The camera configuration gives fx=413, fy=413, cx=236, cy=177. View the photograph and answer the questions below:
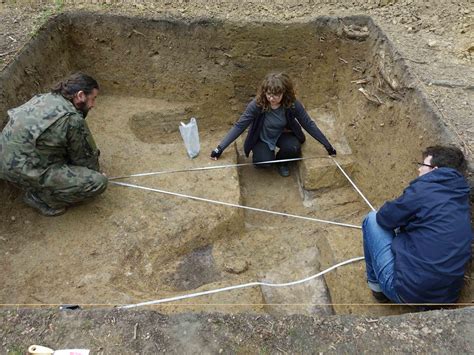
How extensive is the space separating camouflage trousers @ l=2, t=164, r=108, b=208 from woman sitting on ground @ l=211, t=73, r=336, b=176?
4.99ft

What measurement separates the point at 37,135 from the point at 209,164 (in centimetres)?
200

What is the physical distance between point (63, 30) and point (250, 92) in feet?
8.79

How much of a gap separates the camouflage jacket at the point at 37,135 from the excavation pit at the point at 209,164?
57cm

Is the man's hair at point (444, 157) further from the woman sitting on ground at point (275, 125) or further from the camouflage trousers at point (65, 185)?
the camouflage trousers at point (65, 185)

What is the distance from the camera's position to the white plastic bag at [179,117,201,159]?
4.94 meters

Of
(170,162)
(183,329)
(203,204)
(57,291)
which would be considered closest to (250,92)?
(170,162)

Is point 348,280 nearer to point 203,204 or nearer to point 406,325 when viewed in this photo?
point 406,325

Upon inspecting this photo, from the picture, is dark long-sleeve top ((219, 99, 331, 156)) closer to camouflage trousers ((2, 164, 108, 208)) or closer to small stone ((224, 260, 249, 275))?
small stone ((224, 260, 249, 275))

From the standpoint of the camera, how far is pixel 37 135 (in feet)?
12.0

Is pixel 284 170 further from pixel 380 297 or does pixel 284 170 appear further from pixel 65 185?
pixel 65 185

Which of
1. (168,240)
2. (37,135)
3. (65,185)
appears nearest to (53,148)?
(37,135)

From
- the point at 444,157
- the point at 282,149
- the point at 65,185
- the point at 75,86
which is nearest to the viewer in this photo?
the point at 444,157

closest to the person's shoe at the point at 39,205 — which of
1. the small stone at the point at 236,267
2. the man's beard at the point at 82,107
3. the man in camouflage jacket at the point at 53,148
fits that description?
the man in camouflage jacket at the point at 53,148

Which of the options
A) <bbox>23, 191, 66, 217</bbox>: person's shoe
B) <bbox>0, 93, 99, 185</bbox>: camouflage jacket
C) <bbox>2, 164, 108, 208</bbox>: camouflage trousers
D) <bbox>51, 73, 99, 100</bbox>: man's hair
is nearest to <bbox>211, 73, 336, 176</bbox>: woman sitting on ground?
<bbox>2, 164, 108, 208</bbox>: camouflage trousers
